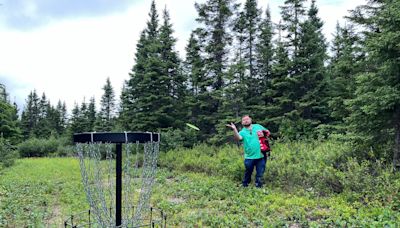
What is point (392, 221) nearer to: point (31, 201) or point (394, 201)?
point (394, 201)

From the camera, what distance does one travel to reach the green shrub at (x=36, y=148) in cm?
3228

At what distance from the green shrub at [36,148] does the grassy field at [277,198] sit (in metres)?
26.2

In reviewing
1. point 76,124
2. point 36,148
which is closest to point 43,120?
point 76,124

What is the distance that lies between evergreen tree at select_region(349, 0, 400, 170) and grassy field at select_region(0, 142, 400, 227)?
0.58 metres

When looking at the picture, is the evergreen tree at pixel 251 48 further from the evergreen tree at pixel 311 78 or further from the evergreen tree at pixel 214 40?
the evergreen tree at pixel 311 78

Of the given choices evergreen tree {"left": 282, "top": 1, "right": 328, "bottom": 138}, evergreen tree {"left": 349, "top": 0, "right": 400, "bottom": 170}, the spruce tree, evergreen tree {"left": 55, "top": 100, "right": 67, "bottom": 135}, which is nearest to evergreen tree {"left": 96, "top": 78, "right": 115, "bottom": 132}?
evergreen tree {"left": 55, "top": 100, "right": 67, "bottom": 135}

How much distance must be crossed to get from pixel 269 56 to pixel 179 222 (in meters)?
13.8

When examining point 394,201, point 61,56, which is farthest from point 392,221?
point 61,56

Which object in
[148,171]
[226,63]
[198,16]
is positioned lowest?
[148,171]

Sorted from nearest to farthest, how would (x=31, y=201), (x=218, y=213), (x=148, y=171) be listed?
(x=148, y=171) < (x=218, y=213) < (x=31, y=201)

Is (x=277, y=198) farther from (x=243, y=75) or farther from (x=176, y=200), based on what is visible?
(x=243, y=75)

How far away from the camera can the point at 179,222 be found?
4.79 meters

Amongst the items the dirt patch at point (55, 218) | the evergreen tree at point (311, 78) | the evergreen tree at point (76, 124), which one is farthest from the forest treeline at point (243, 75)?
the evergreen tree at point (76, 124)

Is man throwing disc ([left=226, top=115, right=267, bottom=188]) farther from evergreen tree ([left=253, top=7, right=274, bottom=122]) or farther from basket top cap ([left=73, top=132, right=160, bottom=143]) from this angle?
evergreen tree ([left=253, top=7, right=274, bottom=122])
